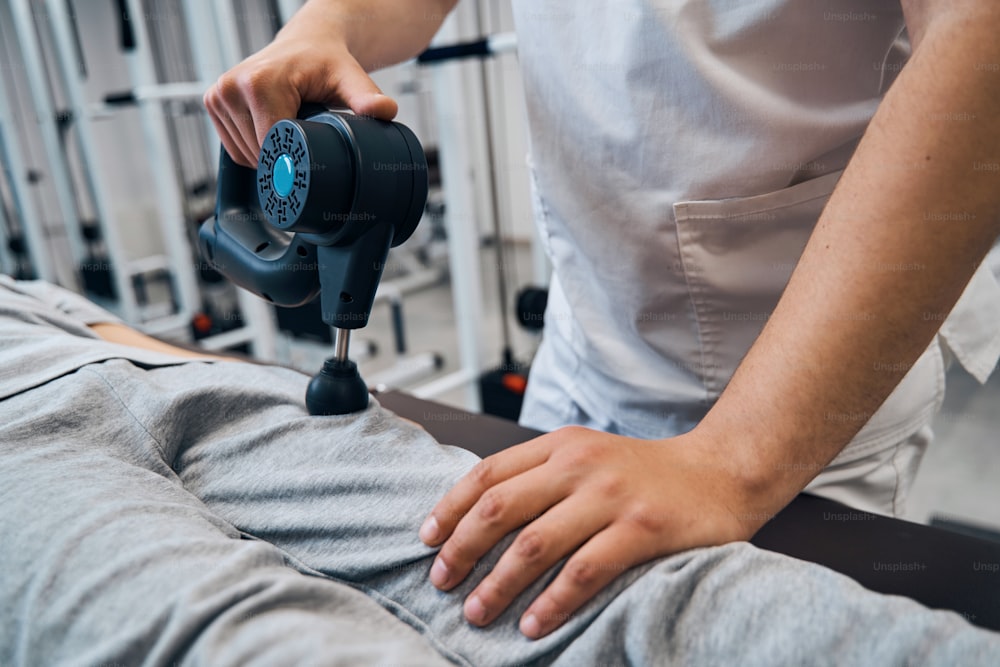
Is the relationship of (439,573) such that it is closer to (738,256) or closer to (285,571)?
(285,571)

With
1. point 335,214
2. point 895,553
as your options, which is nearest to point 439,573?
point 335,214

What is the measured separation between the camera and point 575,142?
2.71 ft

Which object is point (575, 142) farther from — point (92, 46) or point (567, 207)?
point (92, 46)

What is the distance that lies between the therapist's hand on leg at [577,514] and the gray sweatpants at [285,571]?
2cm

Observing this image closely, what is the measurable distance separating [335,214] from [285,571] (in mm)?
302

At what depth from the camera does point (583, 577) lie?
0.49 m

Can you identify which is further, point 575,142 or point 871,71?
point 575,142

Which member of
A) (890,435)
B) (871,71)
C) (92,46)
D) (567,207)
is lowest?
(890,435)

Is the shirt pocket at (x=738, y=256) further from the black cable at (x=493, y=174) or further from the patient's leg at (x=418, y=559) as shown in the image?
the black cable at (x=493, y=174)

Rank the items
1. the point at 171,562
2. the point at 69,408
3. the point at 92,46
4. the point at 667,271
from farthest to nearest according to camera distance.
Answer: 1. the point at 92,46
2. the point at 667,271
3. the point at 69,408
4. the point at 171,562

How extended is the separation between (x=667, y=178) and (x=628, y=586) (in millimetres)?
443

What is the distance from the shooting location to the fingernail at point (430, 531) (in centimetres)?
56

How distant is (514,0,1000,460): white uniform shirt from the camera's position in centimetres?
72

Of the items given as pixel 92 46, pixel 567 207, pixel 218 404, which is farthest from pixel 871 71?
pixel 92 46
